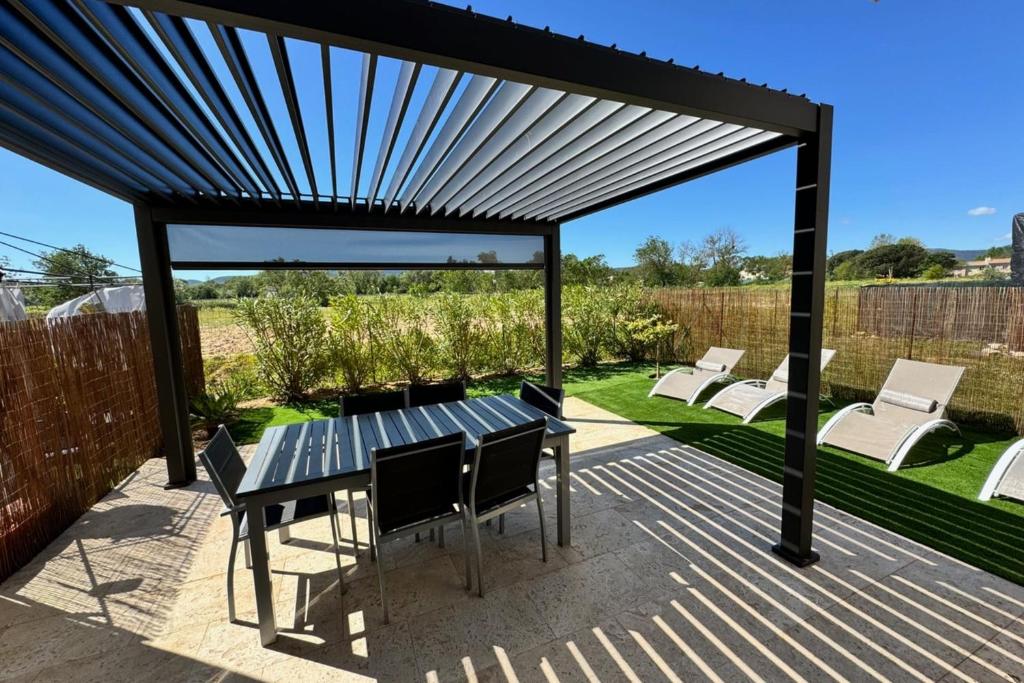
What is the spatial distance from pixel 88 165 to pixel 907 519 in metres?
6.21

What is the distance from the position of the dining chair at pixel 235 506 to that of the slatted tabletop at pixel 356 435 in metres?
0.18

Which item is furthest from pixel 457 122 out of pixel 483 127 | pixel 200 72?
pixel 200 72

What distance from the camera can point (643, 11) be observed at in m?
5.89

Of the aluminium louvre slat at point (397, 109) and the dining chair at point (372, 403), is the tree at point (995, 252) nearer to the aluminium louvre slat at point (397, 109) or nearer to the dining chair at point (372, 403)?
the dining chair at point (372, 403)

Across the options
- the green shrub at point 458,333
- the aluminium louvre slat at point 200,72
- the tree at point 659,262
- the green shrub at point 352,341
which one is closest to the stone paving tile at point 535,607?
the aluminium louvre slat at point 200,72

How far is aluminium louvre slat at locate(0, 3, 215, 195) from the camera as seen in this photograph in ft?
4.77

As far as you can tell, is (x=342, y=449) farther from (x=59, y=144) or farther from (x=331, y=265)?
(x=331, y=265)

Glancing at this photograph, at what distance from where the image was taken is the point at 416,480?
7.22 ft

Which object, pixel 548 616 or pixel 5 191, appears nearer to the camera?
pixel 548 616

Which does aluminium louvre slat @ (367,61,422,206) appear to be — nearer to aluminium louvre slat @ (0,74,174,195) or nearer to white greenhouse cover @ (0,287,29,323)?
aluminium louvre slat @ (0,74,174,195)

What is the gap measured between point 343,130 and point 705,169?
258cm

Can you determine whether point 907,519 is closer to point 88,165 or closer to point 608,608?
point 608,608

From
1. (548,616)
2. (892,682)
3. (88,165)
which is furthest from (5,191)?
(892,682)

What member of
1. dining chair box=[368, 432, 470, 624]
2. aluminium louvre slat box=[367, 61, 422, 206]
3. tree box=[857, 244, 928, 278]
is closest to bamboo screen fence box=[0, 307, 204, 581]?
dining chair box=[368, 432, 470, 624]
